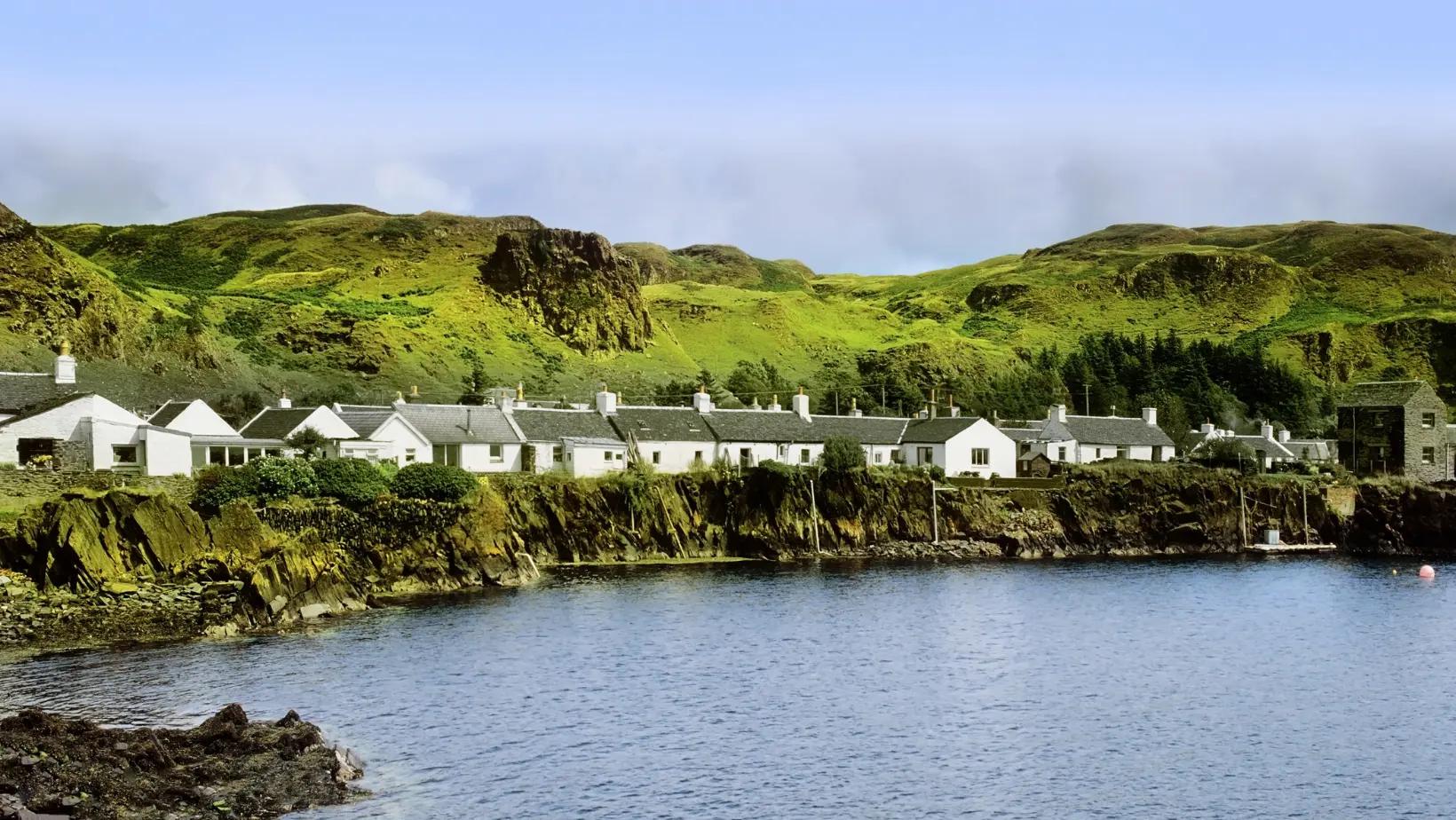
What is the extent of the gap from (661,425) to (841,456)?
1363 centimetres

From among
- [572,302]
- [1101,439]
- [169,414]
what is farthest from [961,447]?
[572,302]

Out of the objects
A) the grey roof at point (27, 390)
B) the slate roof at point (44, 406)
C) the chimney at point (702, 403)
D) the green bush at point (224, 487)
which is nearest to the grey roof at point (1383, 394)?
the chimney at point (702, 403)

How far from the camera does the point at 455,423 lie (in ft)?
281

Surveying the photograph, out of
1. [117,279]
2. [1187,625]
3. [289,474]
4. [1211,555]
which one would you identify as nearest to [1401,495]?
[1211,555]

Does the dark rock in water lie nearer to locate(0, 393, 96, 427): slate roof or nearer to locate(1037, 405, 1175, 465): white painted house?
locate(0, 393, 96, 427): slate roof

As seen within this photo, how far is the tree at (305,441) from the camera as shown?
76.1 m

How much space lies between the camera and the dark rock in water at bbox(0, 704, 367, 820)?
1130 inches

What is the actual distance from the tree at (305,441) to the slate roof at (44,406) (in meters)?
11.0

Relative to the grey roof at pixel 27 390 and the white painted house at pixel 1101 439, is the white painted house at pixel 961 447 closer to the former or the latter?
the white painted house at pixel 1101 439

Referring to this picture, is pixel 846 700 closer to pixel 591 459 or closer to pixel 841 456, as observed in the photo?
pixel 841 456

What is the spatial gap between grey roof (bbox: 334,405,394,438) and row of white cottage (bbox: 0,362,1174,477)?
0.12 meters

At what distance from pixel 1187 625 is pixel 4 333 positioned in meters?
112

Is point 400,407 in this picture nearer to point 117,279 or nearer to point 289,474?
point 289,474

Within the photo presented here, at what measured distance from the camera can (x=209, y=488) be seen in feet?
217
